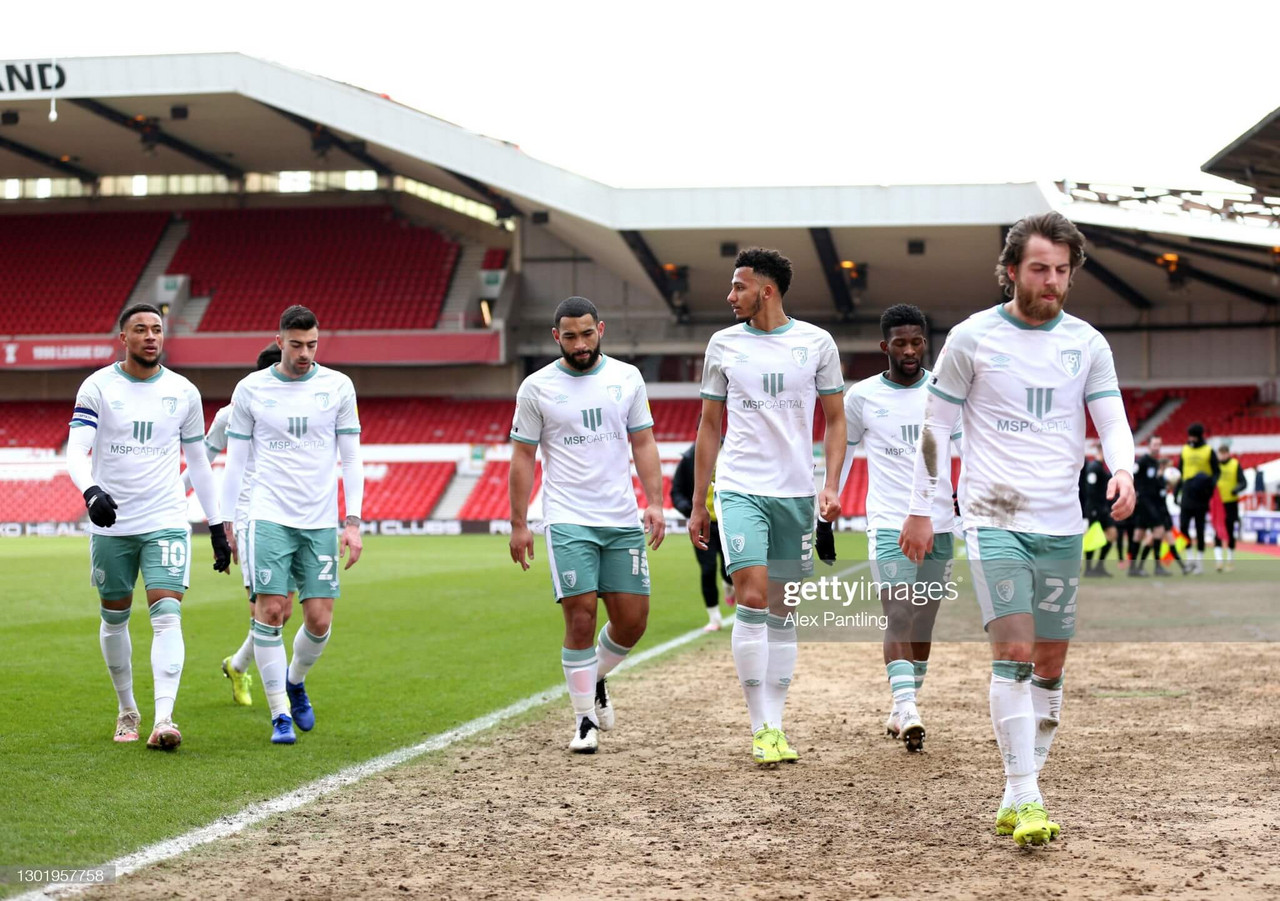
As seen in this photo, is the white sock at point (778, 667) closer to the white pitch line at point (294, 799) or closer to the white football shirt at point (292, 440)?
the white pitch line at point (294, 799)

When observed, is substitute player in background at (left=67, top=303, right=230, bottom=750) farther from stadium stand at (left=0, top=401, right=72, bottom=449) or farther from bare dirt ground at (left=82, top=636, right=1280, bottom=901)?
stadium stand at (left=0, top=401, right=72, bottom=449)

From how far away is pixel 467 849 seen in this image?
5.01 metres

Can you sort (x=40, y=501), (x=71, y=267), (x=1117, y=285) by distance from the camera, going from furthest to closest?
(x=71, y=267), (x=40, y=501), (x=1117, y=285)

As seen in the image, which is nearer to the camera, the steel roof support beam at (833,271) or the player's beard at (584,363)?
the player's beard at (584,363)

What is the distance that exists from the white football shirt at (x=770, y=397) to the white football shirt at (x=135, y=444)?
2.70 metres

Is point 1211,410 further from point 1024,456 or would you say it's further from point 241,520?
point 1024,456

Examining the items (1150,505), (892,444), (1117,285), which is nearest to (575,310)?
(892,444)

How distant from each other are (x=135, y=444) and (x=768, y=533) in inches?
130

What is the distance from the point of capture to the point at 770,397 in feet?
22.8

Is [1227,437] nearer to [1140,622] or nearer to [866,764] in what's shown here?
[1140,622]

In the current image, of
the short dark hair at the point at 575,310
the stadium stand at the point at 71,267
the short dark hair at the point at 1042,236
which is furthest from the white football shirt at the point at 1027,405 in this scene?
the stadium stand at the point at 71,267

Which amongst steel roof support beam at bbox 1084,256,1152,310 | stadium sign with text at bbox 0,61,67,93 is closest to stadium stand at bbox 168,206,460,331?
stadium sign with text at bbox 0,61,67,93

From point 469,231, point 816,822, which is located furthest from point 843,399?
point 469,231

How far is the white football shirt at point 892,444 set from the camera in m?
7.50
